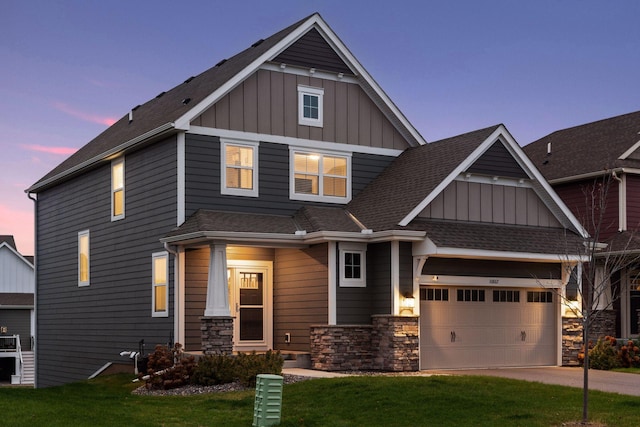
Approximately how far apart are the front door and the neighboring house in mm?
9605

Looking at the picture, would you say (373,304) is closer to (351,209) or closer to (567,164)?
(351,209)

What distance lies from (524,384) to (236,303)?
27.3 ft

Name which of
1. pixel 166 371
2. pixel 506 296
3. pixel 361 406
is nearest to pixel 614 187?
pixel 506 296

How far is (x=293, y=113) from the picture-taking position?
2367cm

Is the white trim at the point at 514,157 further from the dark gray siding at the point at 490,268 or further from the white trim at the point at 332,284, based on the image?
the white trim at the point at 332,284

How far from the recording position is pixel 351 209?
23672 mm

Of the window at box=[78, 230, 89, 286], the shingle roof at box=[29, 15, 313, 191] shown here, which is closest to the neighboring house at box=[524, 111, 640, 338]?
the shingle roof at box=[29, 15, 313, 191]

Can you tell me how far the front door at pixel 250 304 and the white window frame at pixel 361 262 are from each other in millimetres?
2725

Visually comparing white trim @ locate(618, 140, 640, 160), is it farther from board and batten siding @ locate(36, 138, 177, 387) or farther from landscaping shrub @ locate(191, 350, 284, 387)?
landscaping shrub @ locate(191, 350, 284, 387)

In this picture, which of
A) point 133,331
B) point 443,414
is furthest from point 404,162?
point 443,414

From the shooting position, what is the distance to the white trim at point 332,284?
20938 millimetres

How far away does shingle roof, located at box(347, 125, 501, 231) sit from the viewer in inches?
854

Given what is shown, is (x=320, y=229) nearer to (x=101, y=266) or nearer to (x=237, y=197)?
(x=237, y=197)

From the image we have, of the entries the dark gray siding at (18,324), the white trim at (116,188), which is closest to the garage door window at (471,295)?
the white trim at (116,188)
